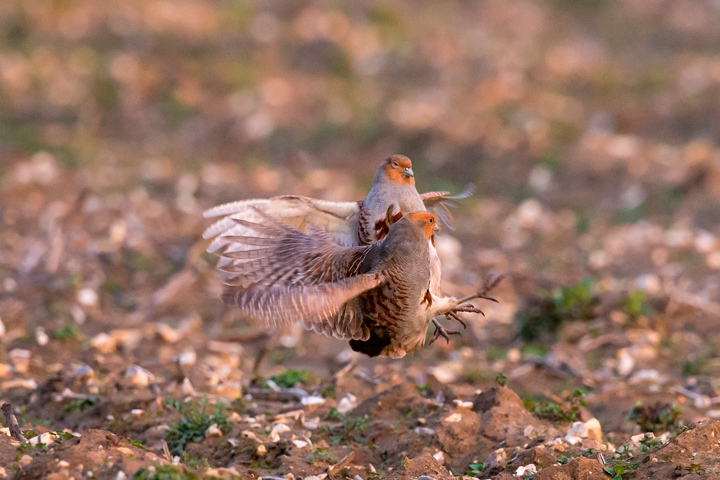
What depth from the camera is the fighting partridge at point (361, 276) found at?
15.1 feet

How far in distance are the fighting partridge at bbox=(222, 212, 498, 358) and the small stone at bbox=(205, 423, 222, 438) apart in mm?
954

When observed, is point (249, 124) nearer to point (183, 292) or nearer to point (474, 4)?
point (183, 292)

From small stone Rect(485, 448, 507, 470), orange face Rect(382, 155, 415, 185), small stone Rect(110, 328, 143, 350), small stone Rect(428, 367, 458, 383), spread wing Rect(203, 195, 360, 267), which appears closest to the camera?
small stone Rect(485, 448, 507, 470)

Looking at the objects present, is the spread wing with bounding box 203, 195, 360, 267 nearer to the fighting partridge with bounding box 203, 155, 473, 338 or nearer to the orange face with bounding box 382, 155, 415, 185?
the fighting partridge with bounding box 203, 155, 473, 338

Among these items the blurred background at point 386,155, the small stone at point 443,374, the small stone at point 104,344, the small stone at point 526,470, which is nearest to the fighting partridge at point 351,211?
the small stone at point 526,470

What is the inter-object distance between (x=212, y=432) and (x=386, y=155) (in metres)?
7.76

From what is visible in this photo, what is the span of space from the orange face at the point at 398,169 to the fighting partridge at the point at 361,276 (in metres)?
0.62

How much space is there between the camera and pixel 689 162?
11.1m

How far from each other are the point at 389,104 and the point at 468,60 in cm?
218

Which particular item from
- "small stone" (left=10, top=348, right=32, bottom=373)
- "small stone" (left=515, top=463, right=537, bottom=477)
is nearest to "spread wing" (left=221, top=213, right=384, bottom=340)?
"small stone" (left=515, top=463, right=537, bottom=477)

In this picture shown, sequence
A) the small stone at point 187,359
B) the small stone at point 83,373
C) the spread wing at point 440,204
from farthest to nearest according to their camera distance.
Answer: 1. the small stone at point 187,359
2. the small stone at point 83,373
3. the spread wing at point 440,204

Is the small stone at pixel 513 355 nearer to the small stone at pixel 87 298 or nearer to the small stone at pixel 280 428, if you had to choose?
the small stone at pixel 280 428

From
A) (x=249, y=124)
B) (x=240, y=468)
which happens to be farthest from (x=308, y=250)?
(x=249, y=124)

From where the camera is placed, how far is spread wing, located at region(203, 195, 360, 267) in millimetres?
5520
